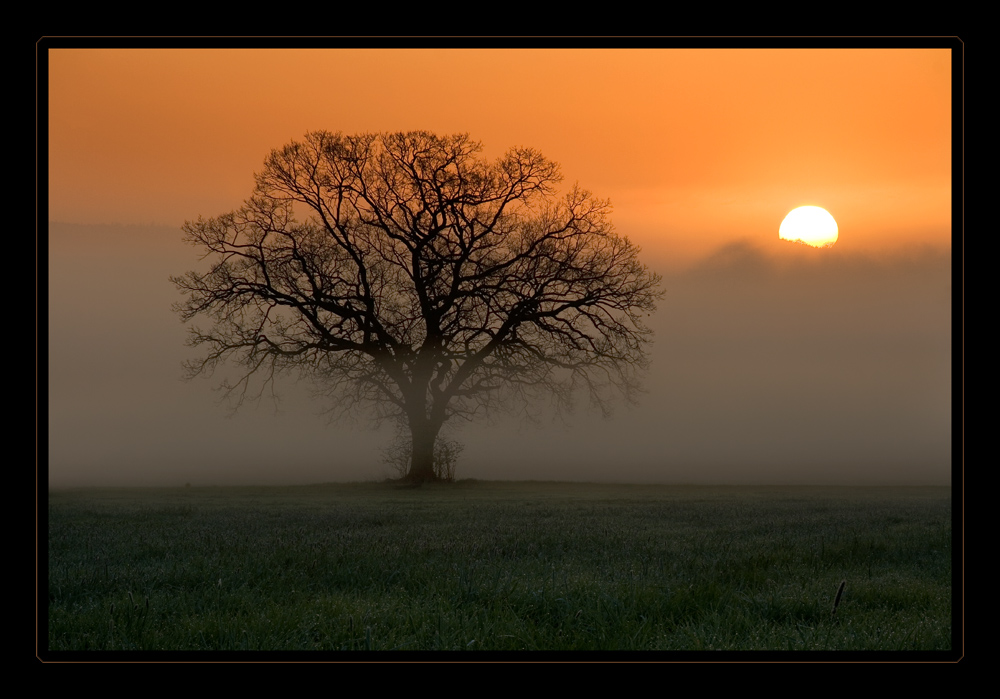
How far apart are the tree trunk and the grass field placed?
28.6ft

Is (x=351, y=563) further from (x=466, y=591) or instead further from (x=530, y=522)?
(x=530, y=522)

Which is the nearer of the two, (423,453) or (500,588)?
(500,588)

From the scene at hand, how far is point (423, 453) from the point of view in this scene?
20344 millimetres

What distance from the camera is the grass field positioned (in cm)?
549

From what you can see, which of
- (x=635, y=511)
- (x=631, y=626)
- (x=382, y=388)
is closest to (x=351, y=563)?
(x=631, y=626)

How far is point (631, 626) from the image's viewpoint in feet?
18.4

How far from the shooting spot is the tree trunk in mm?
20078

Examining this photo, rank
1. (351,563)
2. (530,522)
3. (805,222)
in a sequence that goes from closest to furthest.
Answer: (351,563) < (805,222) < (530,522)

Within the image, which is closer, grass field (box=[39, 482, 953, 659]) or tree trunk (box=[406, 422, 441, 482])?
grass field (box=[39, 482, 953, 659])

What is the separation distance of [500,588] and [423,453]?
14147 mm

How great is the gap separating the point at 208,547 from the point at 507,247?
1303 cm
